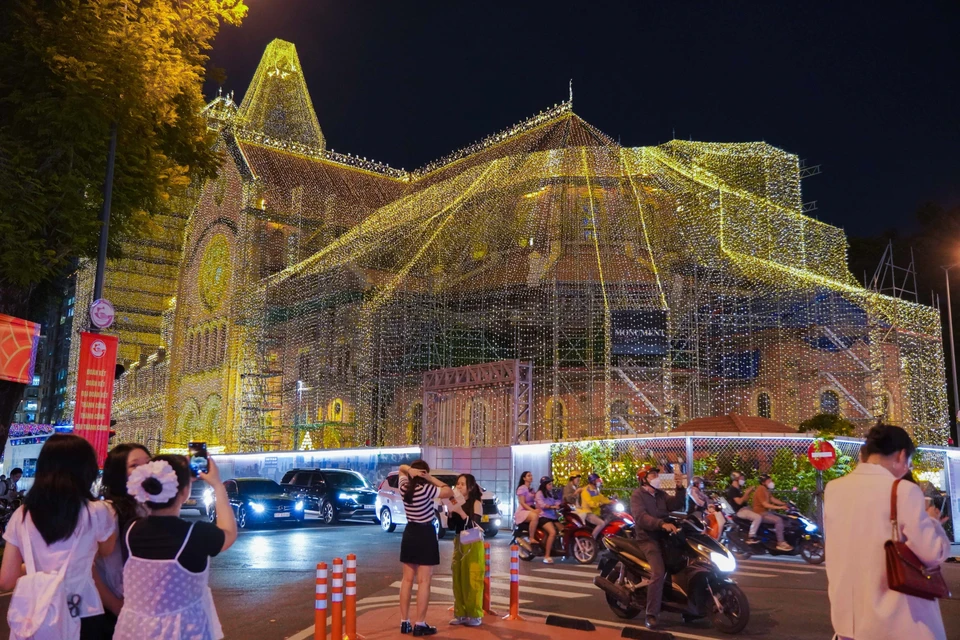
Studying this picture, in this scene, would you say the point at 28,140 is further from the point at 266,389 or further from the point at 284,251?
the point at 284,251

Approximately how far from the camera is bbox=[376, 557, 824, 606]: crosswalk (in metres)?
12.0

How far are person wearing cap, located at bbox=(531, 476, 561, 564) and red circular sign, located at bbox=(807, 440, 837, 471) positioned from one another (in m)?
5.55

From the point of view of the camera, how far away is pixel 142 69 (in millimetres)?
13305

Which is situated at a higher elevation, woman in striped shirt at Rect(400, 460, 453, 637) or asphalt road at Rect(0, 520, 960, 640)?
woman in striped shirt at Rect(400, 460, 453, 637)

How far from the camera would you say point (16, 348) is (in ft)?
45.2

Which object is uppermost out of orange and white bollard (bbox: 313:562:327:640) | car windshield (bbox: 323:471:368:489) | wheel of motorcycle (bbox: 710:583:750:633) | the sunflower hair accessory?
the sunflower hair accessory

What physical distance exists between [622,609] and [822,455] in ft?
32.8

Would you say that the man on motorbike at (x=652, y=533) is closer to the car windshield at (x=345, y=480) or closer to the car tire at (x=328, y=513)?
the car tire at (x=328, y=513)

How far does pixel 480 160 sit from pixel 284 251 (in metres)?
13.0

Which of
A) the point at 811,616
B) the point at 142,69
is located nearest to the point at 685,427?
the point at 811,616

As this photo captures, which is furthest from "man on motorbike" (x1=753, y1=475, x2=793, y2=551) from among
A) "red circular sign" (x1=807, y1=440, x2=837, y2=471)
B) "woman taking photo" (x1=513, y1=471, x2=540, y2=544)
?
"woman taking photo" (x1=513, y1=471, x2=540, y2=544)

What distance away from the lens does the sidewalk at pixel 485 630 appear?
28.7ft

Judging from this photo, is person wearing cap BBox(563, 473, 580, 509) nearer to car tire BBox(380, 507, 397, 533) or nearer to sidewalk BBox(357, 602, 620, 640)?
car tire BBox(380, 507, 397, 533)

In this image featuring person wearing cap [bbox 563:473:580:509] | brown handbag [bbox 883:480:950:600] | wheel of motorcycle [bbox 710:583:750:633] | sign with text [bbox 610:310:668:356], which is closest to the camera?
brown handbag [bbox 883:480:950:600]
